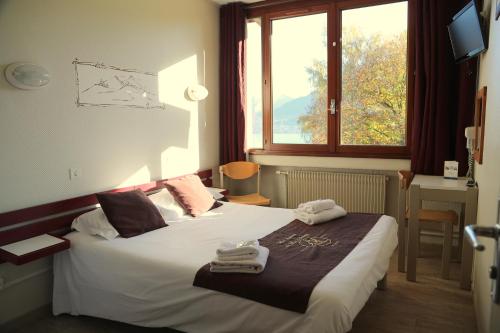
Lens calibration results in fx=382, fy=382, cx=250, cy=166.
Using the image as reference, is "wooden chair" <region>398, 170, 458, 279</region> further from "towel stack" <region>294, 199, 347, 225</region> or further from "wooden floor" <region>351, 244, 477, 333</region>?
"towel stack" <region>294, 199, 347, 225</region>

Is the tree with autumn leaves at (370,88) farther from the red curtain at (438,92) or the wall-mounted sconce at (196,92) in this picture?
the wall-mounted sconce at (196,92)

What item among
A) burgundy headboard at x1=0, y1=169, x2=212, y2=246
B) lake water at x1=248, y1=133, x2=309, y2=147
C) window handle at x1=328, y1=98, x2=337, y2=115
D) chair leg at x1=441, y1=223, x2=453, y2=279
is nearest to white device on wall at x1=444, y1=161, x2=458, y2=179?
chair leg at x1=441, y1=223, x2=453, y2=279

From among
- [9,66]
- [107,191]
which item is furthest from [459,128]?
[9,66]

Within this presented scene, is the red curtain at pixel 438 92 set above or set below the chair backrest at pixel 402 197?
above

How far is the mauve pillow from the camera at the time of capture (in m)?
3.55

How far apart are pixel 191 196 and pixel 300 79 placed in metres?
2.09

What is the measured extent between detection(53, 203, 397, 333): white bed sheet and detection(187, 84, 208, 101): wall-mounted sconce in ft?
5.36

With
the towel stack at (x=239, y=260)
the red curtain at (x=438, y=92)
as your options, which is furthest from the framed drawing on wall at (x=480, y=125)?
the towel stack at (x=239, y=260)

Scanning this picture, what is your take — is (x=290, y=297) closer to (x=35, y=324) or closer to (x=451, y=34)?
(x=35, y=324)

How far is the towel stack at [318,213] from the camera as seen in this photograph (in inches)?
122

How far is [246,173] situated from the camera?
4.79 metres

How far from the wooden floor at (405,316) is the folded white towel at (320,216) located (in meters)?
0.70

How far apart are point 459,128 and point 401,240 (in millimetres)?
1253

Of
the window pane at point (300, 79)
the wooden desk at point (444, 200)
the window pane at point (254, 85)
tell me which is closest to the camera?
the wooden desk at point (444, 200)
